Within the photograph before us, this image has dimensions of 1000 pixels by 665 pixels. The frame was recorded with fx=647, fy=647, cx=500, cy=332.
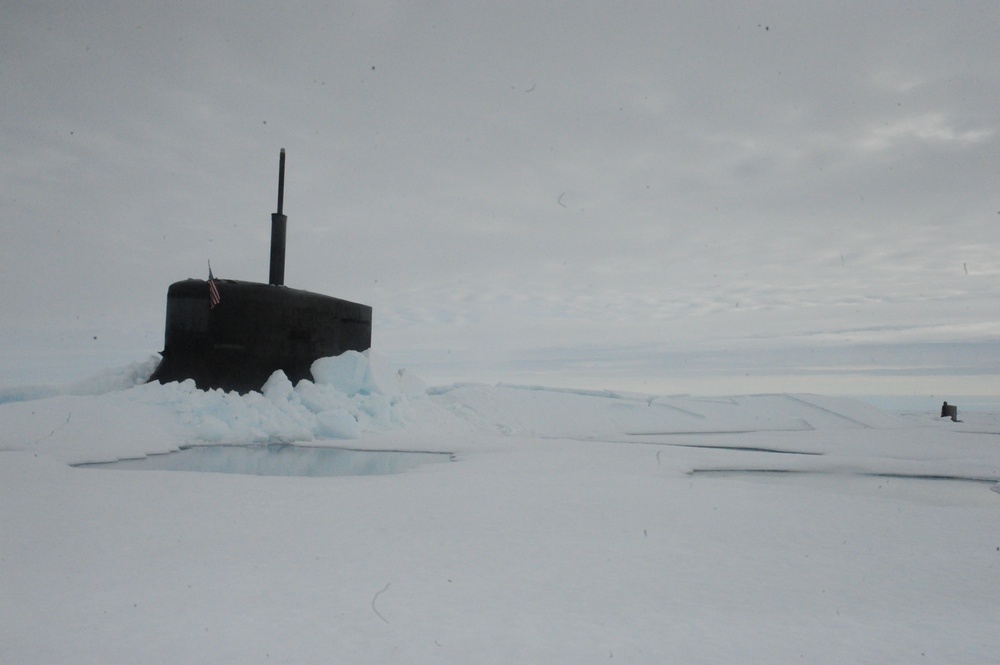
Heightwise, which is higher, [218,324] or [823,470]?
[218,324]

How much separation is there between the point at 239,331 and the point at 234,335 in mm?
108

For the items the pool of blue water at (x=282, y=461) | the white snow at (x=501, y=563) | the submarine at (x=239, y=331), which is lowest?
the pool of blue water at (x=282, y=461)

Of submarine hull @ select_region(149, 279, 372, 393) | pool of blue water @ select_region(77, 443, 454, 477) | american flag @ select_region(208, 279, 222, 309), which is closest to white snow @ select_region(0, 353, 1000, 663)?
pool of blue water @ select_region(77, 443, 454, 477)

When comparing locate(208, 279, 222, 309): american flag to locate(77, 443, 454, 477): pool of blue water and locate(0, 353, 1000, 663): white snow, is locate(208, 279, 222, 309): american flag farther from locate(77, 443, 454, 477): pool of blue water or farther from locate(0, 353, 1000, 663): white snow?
locate(0, 353, 1000, 663): white snow

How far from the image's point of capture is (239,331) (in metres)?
11.4

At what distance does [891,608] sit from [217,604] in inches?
114

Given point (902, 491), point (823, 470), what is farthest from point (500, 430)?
point (902, 491)

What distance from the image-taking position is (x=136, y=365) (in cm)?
1263

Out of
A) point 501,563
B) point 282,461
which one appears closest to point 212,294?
point 282,461

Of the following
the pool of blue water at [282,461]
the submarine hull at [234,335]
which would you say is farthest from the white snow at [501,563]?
the submarine hull at [234,335]

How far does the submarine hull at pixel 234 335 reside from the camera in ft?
37.0

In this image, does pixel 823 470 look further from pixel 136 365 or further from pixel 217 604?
pixel 136 365

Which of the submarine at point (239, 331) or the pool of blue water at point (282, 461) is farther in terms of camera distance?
the submarine at point (239, 331)

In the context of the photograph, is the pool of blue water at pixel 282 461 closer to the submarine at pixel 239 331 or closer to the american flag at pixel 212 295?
the submarine at pixel 239 331
